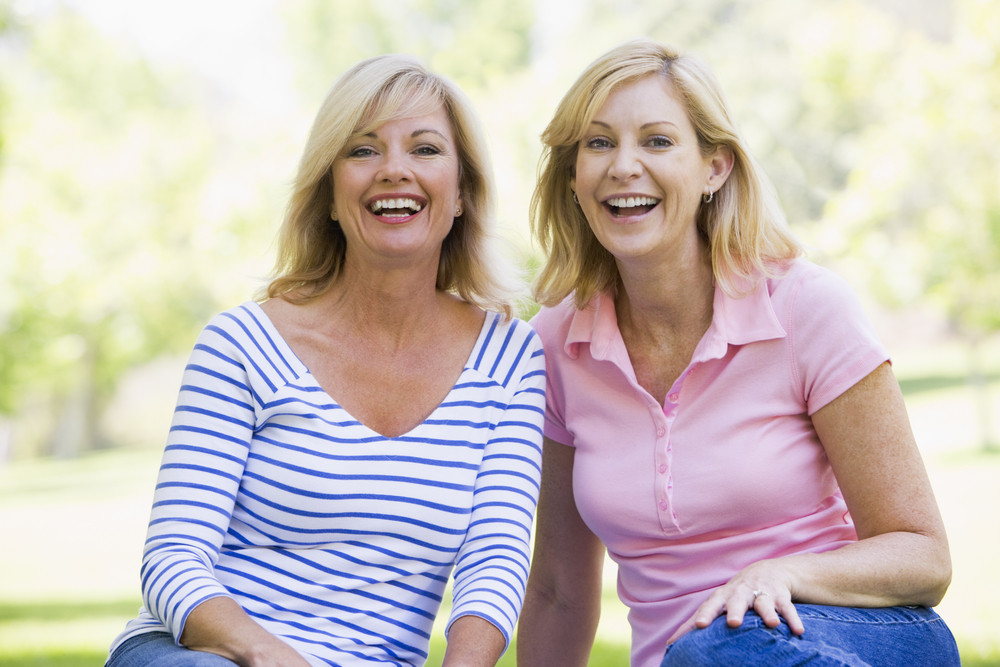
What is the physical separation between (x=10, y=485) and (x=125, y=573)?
11729 mm

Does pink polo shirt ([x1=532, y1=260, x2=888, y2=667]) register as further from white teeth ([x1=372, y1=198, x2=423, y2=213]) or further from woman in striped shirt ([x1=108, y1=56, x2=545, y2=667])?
white teeth ([x1=372, y1=198, x2=423, y2=213])

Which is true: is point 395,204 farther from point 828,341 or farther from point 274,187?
point 274,187

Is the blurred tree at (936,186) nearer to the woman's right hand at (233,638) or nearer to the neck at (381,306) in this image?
the neck at (381,306)

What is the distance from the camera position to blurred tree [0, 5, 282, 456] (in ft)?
63.5

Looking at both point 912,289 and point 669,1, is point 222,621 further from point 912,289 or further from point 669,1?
point 669,1

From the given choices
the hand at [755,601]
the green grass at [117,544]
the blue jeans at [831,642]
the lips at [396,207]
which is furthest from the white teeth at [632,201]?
the green grass at [117,544]

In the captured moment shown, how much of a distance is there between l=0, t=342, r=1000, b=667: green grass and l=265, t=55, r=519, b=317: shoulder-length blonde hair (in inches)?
112

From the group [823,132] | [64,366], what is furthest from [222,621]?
[64,366]

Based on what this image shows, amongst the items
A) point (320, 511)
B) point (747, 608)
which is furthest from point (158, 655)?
point (747, 608)

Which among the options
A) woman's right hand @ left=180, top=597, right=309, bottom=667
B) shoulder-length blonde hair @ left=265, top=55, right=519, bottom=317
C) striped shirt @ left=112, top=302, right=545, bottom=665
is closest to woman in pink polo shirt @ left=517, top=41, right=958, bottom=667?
shoulder-length blonde hair @ left=265, top=55, right=519, bottom=317

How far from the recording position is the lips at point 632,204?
252cm

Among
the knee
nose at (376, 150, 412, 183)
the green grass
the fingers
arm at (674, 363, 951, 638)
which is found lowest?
the green grass

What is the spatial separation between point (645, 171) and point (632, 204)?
84 mm

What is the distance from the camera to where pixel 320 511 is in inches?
91.7
